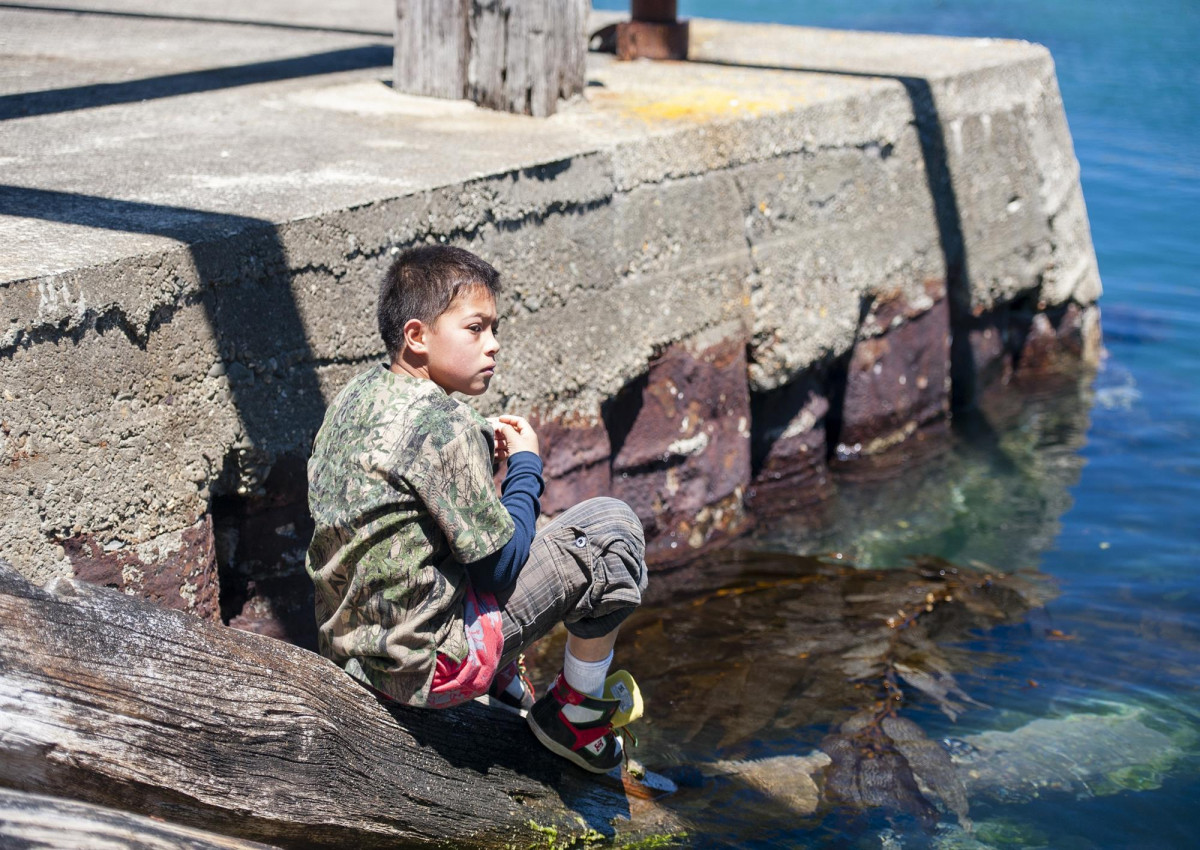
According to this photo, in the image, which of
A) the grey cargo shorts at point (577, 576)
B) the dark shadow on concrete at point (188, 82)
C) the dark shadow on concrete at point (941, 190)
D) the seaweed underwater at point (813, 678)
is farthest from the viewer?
the dark shadow on concrete at point (941, 190)

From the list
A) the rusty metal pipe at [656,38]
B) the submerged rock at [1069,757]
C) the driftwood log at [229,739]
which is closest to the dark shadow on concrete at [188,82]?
the rusty metal pipe at [656,38]

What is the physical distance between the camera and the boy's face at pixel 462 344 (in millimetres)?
2553

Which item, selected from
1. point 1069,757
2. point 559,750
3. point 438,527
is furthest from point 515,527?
point 1069,757

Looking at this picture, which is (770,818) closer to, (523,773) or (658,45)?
(523,773)

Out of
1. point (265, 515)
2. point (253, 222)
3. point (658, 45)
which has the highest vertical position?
point (658, 45)

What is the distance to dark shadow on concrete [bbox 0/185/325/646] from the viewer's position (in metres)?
3.02

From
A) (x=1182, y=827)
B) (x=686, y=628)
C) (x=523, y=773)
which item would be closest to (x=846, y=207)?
(x=686, y=628)

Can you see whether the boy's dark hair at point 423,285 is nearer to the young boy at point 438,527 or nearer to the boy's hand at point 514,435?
the young boy at point 438,527

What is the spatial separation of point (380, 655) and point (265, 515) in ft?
3.22

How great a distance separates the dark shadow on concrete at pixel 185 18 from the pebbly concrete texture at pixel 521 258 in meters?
0.04

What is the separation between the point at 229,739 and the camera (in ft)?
7.77

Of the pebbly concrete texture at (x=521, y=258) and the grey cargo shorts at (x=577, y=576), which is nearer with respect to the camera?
the grey cargo shorts at (x=577, y=576)

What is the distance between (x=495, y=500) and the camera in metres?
2.47

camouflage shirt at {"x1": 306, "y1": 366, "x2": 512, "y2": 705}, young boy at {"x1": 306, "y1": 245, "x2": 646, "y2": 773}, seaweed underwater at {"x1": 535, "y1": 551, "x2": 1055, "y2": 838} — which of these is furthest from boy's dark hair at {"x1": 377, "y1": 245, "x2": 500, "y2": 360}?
seaweed underwater at {"x1": 535, "y1": 551, "x2": 1055, "y2": 838}
